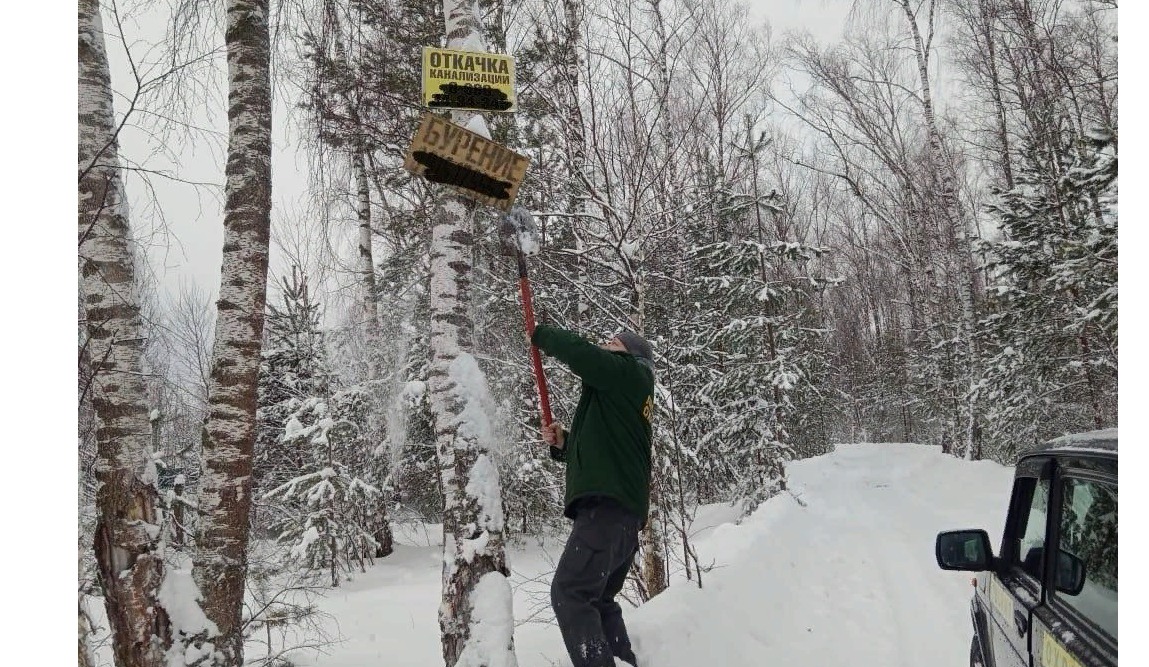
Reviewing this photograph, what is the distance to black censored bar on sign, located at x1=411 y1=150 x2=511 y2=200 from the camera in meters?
3.29

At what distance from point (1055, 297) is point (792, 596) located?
8.39 meters

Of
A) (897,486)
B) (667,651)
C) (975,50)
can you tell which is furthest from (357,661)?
(975,50)

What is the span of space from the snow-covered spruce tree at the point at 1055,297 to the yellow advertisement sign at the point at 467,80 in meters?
6.68

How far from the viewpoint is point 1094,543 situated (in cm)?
183

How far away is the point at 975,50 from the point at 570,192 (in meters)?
12.9

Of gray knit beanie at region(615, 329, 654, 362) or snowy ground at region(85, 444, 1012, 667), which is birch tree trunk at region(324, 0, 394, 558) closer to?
snowy ground at region(85, 444, 1012, 667)

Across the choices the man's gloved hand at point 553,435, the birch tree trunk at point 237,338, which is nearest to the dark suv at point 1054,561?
the man's gloved hand at point 553,435

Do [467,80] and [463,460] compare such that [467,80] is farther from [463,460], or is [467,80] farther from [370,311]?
[370,311]

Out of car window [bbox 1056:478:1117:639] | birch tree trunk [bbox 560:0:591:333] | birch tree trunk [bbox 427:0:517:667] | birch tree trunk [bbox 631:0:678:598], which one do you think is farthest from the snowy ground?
birch tree trunk [bbox 560:0:591:333]

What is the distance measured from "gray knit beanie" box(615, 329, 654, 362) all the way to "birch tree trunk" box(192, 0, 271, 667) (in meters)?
1.93

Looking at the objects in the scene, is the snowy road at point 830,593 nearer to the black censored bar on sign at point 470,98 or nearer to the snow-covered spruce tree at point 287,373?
the black censored bar on sign at point 470,98

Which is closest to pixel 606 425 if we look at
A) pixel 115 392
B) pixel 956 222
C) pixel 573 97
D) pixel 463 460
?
pixel 463 460

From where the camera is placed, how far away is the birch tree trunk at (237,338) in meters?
3.05

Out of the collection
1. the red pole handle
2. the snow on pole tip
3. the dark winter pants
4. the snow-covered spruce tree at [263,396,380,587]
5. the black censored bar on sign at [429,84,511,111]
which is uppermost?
the black censored bar on sign at [429,84,511,111]
